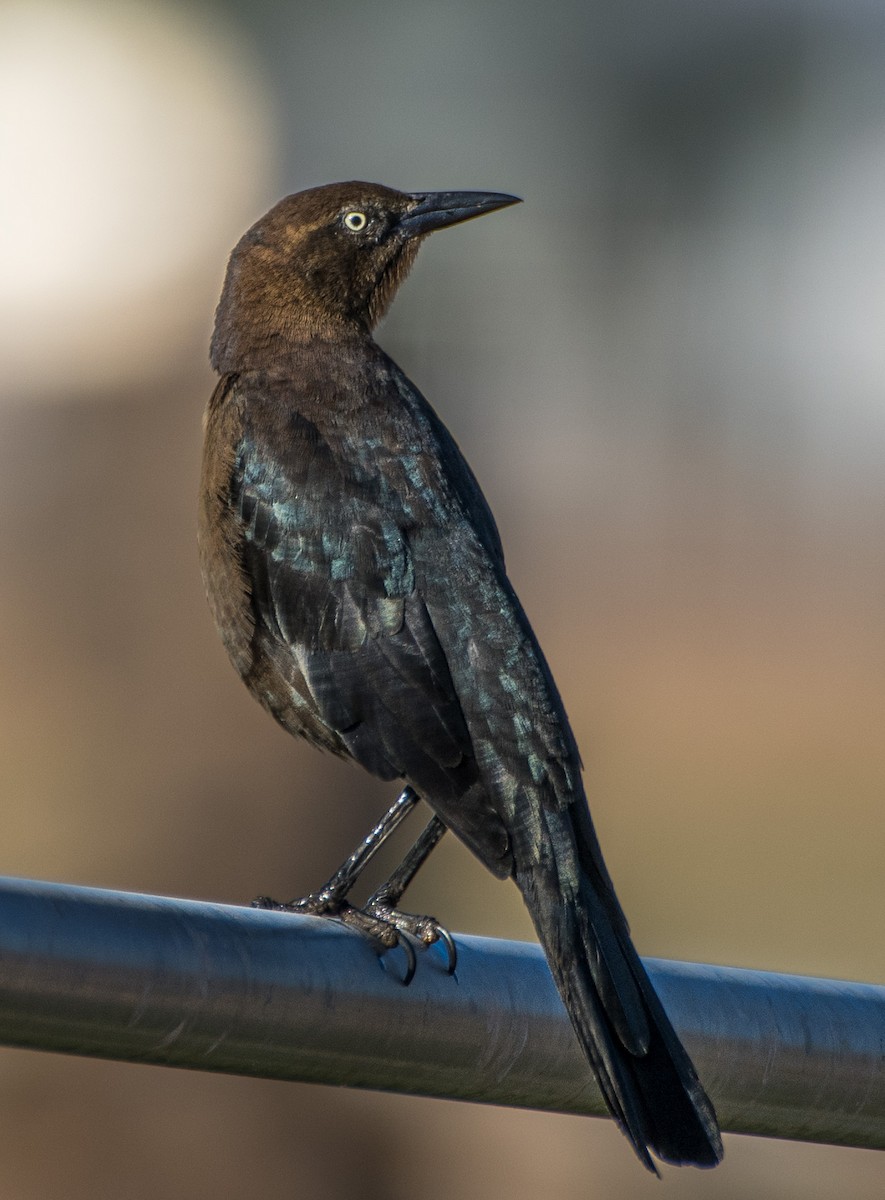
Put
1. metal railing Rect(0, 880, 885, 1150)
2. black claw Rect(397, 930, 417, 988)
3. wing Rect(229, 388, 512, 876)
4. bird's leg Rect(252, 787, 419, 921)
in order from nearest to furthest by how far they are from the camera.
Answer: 1. metal railing Rect(0, 880, 885, 1150)
2. black claw Rect(397, 930, 417, 988)
3. wing Rect(229, 388, 512, 876)
4. bird's leg Rect(252, 787, 419, 921)

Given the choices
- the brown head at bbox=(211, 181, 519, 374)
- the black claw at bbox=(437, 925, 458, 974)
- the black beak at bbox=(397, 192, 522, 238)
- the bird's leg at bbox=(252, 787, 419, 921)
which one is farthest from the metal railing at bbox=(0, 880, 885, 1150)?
the black beak at bbox=(397, 192, 522, 238)

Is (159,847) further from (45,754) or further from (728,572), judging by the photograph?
(728,572)

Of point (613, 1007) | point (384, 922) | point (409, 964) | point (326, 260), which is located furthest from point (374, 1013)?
point (326, 260)

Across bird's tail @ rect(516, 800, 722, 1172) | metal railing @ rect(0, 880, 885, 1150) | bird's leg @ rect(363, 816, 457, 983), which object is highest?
metal railing @ rect(0, 880, 885, 1150)

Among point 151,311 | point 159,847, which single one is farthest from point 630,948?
point 151,311

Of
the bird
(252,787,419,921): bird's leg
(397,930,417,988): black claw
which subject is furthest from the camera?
(252,787,419,921): bird's leg

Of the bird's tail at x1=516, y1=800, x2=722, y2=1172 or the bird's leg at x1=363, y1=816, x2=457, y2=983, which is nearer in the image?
the bird's tail at x1=516, y1=800, x2=722, y2=1172

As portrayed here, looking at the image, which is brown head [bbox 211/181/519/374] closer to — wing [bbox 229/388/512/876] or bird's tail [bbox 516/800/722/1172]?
wing [bbox 229/388/512/876]
